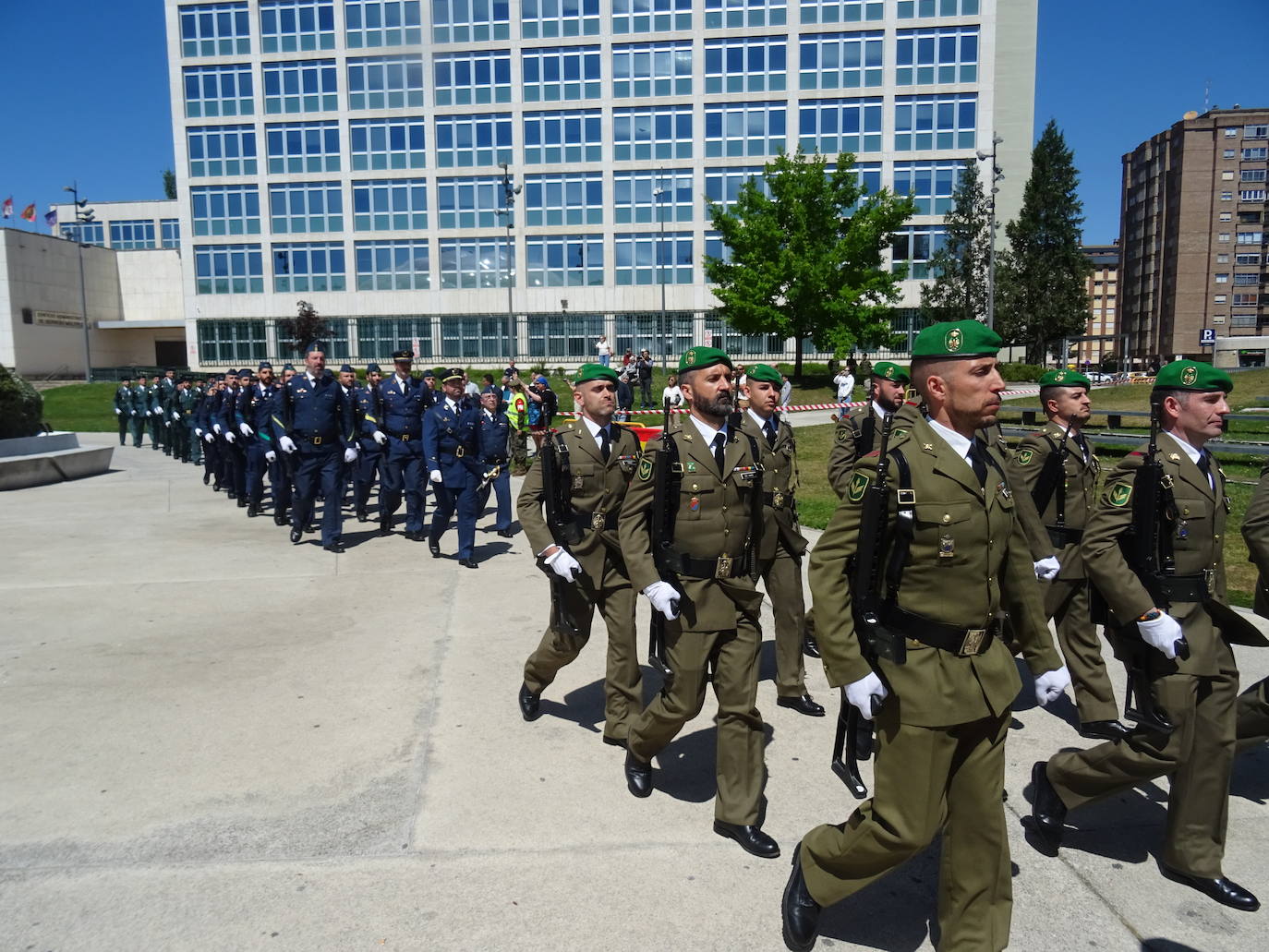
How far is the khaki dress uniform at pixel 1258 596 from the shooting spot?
12.8 ft

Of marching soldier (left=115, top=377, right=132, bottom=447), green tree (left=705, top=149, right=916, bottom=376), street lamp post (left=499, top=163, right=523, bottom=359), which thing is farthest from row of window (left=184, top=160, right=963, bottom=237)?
marching soldier (left=115, top=377, right=132, bottom=447)

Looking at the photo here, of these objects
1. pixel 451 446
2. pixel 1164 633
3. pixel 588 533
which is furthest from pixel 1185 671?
pixel 451 446

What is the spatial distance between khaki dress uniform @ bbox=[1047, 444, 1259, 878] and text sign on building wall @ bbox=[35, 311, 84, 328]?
6967cm

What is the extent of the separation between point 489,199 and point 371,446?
4078 centimetres

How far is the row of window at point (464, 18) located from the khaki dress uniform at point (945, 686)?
50.7 metres

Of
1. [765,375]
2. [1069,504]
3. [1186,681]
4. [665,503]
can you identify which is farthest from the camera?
[765,375]

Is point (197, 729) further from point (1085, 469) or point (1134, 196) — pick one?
point (1134, 196)

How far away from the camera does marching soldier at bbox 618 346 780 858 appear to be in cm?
407

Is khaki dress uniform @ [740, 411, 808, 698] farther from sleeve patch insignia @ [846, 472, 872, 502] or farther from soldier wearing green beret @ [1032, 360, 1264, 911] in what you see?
sleeve patch insignia @ [846, 472, 872, 502]

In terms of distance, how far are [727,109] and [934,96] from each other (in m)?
10.8

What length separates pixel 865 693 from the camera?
3.03 metres

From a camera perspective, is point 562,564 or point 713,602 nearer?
point 713,602

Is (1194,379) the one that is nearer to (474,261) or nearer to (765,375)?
(765,375)

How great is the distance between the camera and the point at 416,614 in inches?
314
